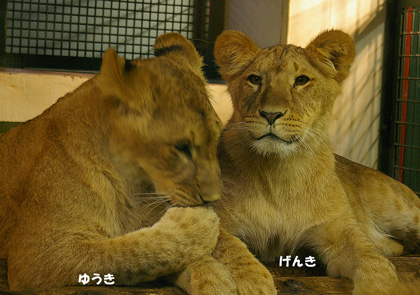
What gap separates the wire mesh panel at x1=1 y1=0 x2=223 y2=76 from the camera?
4.68 m

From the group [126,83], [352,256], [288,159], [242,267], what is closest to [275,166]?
[288,159]

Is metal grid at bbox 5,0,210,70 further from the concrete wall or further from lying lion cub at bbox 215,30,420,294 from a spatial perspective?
lying lion cub at bbox 215,30,420,294

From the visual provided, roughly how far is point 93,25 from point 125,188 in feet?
8.95

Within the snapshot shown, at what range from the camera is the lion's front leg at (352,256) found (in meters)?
2.66

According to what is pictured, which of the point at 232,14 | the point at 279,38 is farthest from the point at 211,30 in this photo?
the point at 279,38

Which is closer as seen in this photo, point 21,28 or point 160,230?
point 160,230

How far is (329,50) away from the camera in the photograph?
3.16 metres

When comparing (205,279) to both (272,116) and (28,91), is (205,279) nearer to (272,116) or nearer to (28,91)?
(272,116)

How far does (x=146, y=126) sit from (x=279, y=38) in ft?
7.54

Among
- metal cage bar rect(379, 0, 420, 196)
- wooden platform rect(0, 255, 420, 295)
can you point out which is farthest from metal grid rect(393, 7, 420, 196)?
wooden platform rect(0, 255, 420, 295)

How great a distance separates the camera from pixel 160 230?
7.45 ft

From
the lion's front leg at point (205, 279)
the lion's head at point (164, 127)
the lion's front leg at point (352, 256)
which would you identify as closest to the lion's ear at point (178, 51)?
the lion's head at point (164, 127)

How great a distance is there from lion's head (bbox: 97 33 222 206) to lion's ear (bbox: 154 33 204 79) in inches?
11.9

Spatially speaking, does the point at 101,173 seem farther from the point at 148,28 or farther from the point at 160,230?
the point at 148,28
